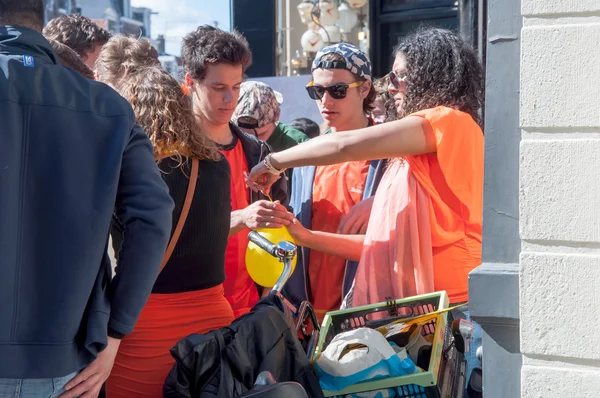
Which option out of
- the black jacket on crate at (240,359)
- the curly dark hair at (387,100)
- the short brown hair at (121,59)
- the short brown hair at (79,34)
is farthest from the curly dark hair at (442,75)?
the short brown hair at (79,34)

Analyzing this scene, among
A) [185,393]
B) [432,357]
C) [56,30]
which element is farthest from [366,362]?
[56,30]

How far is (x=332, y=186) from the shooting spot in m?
3.54

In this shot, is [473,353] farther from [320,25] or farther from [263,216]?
[320,25]

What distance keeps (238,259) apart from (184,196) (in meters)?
0.84

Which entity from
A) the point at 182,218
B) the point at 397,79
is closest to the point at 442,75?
the point at 397,79

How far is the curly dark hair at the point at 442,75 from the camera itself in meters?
3.03

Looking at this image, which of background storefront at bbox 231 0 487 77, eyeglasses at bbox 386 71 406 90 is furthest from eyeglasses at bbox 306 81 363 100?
background storefront at bbox 231 0 487 77

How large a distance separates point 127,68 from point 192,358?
1212 mm

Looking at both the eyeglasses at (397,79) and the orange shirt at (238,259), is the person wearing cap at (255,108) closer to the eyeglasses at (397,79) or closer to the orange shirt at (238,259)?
the orange shirt at (238,259)

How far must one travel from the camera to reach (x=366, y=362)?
7.61 feet

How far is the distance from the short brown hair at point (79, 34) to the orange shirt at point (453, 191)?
242 cm

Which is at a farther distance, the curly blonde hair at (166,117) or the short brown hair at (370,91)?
the short brown hair at (370,91)

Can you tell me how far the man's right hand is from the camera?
9.96 feet

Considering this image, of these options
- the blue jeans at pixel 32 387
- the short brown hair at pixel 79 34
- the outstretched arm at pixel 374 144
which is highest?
the short brown hair at pixel 79 34
